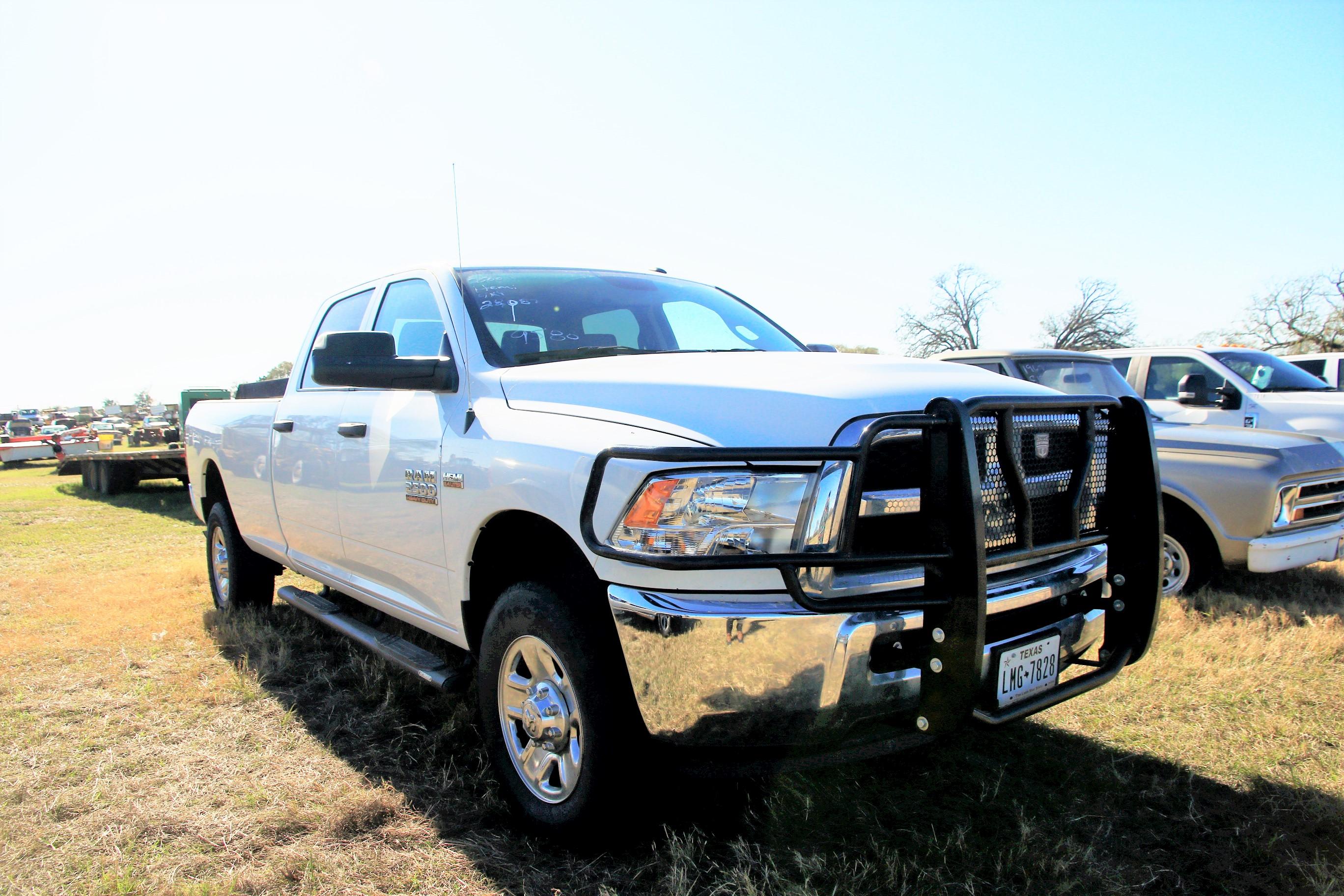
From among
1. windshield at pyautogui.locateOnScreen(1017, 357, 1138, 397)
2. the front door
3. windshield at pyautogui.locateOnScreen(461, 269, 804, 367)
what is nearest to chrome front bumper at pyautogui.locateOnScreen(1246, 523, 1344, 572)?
windshield at pyautogui.locateOnScreen(1017, 357, 1138, 397)

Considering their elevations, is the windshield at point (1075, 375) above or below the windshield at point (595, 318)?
below

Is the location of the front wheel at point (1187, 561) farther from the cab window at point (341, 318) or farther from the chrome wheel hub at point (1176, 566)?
the cab window at point (341, 318)

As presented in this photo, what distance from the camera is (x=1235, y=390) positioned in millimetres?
7652

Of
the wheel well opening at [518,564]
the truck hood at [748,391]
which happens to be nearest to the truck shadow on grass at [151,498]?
the wheel well opening at [518,564]

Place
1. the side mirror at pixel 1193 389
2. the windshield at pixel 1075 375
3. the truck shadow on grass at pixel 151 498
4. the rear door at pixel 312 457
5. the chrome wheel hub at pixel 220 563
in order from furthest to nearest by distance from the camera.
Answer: the truck shadow on grass at pixel 151 498, the side mirror at pixel 1193 389, the windshield at pixel 1075 375, the chrome wheel hub at pixel 220 563, the rear door at pixel 312 457

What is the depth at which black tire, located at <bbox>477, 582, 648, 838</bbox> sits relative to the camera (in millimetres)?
2297

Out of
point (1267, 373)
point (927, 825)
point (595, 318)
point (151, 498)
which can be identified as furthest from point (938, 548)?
point (151, 498)

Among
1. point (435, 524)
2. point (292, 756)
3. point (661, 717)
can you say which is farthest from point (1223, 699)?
point (292, 756)

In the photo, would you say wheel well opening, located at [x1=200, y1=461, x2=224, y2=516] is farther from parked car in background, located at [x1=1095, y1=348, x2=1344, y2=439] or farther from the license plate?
parked car in background, located at [x1=1095, y1=348, x2=1344, y2=439]

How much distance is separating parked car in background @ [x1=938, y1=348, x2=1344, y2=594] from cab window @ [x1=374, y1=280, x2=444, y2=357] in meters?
3.41

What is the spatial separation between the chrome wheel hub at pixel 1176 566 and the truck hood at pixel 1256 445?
568 mm

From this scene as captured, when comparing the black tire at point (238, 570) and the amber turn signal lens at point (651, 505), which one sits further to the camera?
the black tire at point (238, 570)

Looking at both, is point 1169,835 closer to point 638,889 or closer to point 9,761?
point 638,889

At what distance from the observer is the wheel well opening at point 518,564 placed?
2494mm
